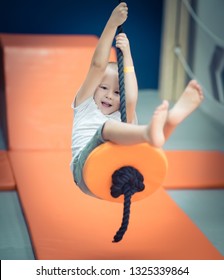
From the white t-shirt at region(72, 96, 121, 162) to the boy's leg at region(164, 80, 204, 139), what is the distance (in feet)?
1.24

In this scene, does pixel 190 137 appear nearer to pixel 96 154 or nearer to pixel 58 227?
pixel 58 227

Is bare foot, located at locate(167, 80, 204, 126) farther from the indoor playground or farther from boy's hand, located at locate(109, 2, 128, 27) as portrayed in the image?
boy's hand, located at locate(109, 2, 128, 27)

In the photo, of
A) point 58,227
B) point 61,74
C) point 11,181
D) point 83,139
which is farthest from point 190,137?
point 83,139

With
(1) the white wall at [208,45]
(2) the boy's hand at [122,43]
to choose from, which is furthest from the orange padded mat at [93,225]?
(1) the white wall at [208,45]

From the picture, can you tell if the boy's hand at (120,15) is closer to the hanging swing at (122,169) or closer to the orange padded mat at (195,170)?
the hanging swing at (122,169)

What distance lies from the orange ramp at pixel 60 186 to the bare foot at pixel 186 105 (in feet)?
2.95

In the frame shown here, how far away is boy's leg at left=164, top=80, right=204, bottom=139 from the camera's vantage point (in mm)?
2365

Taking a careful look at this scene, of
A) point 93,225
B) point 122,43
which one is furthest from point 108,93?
point 93,225

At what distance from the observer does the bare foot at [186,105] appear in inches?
93.1

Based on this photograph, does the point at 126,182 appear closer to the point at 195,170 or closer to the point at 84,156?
the point at 84,156

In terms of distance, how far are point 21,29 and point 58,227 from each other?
3.13m

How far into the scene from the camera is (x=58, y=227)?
3404 millimetres

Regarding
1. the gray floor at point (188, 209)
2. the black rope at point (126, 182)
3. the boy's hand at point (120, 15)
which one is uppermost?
the boy's hand at point (120, 15)

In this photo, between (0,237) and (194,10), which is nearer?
(0,237)
